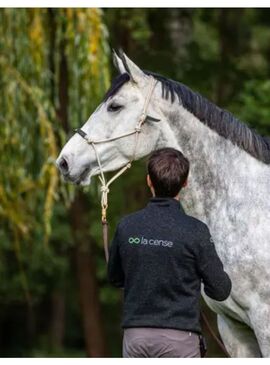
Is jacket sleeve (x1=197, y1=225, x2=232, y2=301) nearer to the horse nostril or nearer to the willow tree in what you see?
the horse nostril

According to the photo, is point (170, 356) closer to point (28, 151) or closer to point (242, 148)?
point (242, 148)

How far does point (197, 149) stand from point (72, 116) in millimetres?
3635

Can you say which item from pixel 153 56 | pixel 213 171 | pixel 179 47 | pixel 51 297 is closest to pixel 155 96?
pixel 213 171

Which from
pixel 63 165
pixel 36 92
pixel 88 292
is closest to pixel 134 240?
pixel 63 165

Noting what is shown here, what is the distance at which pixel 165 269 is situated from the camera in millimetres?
3918

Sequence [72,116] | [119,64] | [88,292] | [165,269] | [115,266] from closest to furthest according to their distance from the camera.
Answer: [165,269]
[115,266]
[119,64]
[72,116]
[88,292]

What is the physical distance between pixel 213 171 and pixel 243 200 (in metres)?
0.23

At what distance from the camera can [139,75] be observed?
207 inches

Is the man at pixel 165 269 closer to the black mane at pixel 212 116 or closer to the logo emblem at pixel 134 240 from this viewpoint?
the logo emblem at pixel 134 240

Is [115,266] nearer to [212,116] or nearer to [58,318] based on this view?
[212,116]

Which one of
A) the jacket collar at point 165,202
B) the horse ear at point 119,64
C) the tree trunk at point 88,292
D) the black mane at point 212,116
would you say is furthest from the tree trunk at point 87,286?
the jacket collar at point 165,202

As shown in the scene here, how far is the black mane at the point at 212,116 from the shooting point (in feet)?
17.2

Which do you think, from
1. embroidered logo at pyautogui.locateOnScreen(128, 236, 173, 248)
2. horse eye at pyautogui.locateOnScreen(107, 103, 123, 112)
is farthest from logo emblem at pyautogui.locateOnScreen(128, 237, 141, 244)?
horse eye at pyautogui.locateOnScreen(107, 103, 123, 112)

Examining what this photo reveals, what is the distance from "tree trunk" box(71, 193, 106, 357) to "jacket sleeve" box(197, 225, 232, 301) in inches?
418
